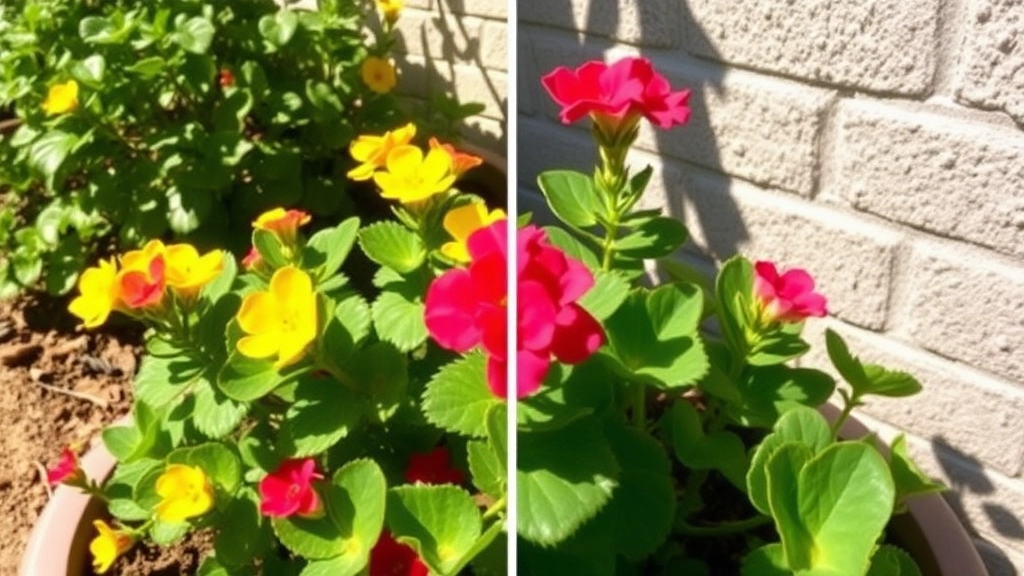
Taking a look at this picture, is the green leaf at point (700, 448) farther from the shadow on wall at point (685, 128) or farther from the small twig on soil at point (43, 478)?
the small twig on soil at point (43, 478)

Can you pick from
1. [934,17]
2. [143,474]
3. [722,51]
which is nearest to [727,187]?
[722,51]

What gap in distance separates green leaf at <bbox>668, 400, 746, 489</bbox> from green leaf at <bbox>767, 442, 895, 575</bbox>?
109 mm

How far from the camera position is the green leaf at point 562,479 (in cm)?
66

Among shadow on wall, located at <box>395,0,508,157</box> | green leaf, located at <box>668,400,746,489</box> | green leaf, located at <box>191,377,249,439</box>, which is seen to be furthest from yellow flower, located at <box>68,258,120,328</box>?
shadow on wall, located at <box>395,0,508,157</box>

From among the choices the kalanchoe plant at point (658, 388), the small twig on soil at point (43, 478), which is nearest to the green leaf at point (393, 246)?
the kalanchoe plant at point (658, 388)

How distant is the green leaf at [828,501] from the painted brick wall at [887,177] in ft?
0.95

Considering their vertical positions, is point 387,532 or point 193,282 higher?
point 193,282

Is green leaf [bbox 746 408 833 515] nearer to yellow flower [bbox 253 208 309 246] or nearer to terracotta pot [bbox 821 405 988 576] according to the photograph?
terracotta pot [bbox 821 405 988 576]

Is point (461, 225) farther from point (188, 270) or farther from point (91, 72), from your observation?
point (91, 72)

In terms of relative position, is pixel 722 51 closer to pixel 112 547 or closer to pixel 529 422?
pixel 529 422

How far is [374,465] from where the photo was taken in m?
0.73

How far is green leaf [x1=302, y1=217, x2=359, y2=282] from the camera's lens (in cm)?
85

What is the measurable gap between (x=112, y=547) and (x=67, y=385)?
585 millimetres

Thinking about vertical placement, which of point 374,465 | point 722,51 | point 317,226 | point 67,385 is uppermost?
point 722,51
